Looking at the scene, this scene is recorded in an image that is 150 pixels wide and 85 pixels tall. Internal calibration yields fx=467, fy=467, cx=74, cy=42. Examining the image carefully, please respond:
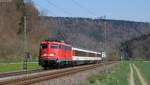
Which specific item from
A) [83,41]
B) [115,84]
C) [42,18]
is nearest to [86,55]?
[42,18]

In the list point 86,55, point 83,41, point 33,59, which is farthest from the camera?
point 83,41

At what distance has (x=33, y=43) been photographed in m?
104

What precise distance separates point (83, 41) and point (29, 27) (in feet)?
147

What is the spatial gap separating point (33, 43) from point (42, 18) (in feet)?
58.9

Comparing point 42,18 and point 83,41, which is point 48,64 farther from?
point 83,41

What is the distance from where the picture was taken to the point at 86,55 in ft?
287

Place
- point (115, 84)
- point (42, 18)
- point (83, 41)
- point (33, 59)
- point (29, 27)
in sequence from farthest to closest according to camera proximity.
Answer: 1. point (83, 41)
2. point (42, 18)
3. point (29, 27)
4. point (33, 59)
5. point (115, 84)

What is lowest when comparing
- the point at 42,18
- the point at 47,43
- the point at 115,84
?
the point at 115,84

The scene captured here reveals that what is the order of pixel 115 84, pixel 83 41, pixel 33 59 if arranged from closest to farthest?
pixel 115 84 < pixel 33 59 < pixel 83 41

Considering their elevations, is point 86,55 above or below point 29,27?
below

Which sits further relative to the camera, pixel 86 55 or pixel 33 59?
pixel 33 59

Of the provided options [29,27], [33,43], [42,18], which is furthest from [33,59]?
[42,18]

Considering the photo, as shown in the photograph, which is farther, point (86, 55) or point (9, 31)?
point (9, 31)

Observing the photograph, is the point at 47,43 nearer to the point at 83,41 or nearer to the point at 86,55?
the point at 86,55
